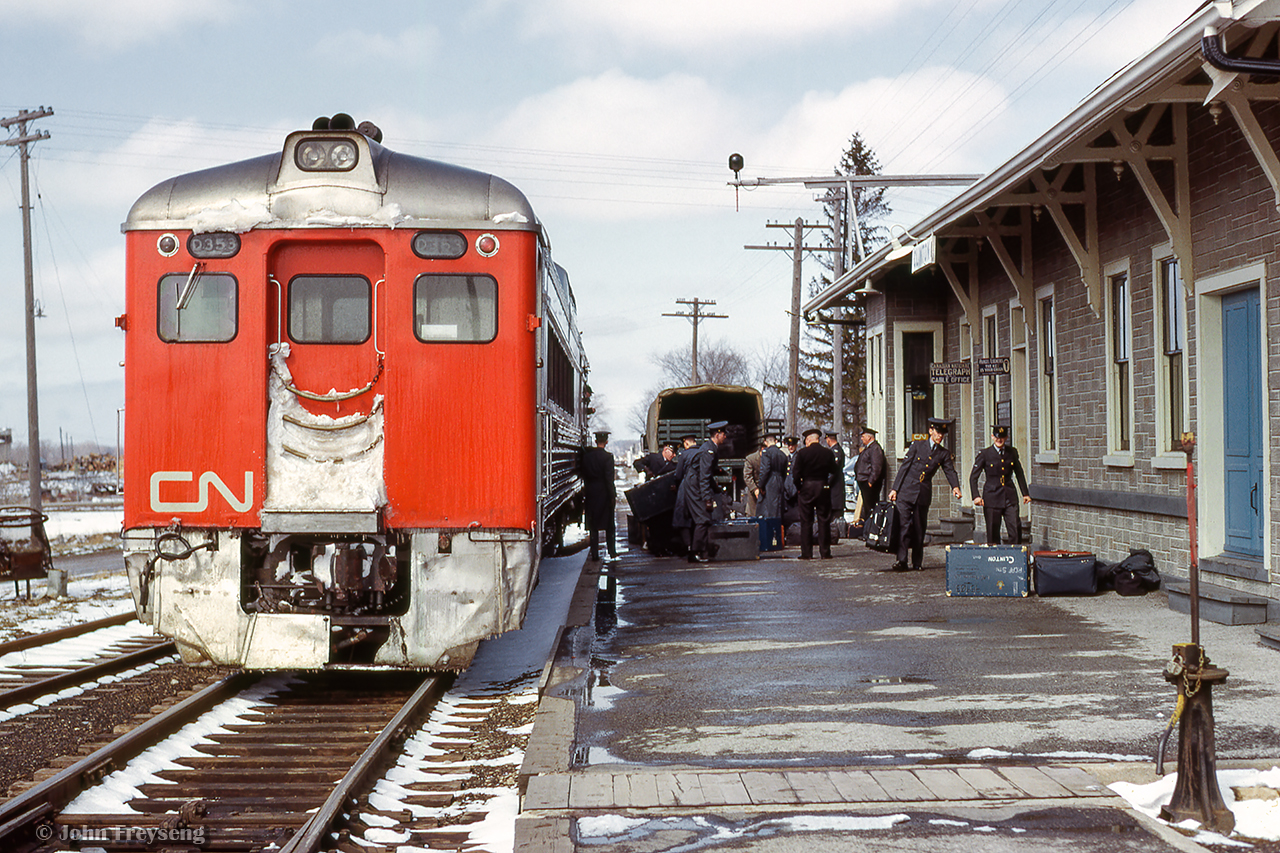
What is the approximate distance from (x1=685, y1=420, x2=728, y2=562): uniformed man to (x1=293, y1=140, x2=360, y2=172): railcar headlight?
29.7 ft

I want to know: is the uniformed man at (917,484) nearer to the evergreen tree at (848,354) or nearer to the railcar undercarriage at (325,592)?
the railcar undercarriage at (325,592)

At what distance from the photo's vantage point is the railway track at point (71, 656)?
9141mm

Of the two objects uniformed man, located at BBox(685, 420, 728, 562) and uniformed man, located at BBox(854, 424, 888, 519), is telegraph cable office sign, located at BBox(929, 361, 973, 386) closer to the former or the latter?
uniformed man, located at BBox(854, 424, 888, 519)

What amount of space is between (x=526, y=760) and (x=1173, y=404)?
863cm

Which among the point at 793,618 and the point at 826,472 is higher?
the point at 826,472

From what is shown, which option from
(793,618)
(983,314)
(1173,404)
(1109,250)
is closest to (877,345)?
(983,314)

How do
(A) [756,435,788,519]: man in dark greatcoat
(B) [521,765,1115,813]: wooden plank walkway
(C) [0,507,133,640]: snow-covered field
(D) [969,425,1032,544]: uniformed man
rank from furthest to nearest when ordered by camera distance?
(A) [756,435,788,519]: man in dark greatcoat
(D) [969,425,1032,544]: uniformed man
(C) [0,507,133,640]: snow-covered field
(B) [521,765,1115,813]: wooden plank walkway

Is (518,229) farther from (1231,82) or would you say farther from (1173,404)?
(1173,404)

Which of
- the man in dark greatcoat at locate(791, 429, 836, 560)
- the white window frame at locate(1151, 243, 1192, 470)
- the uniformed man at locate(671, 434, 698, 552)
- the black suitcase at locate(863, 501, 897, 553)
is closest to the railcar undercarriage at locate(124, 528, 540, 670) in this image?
the white window frame at locate(1151, 243, 1192, 470)

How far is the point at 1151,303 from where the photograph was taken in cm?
1302

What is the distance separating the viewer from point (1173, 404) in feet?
41.5

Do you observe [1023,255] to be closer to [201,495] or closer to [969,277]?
[969,277]

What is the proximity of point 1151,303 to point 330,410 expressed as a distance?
831 cm

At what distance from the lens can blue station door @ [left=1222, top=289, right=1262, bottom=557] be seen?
1079 cm
